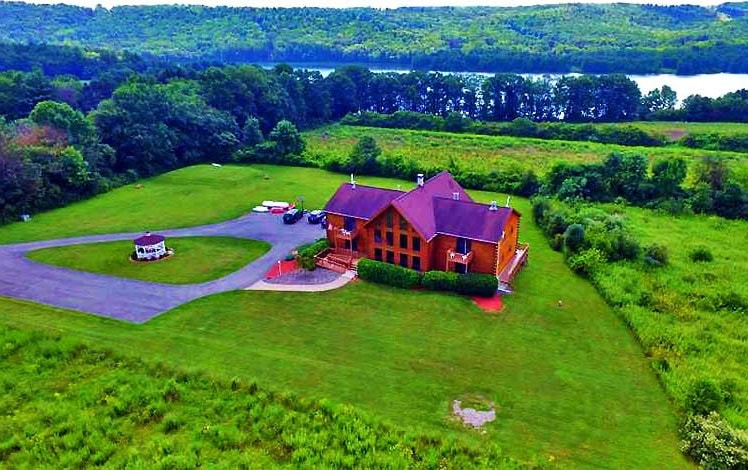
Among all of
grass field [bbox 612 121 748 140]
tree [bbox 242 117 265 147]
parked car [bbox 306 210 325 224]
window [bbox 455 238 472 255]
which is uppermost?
tree [bbox 242 117 265 147]

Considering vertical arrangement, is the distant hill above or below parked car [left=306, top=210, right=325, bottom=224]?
above

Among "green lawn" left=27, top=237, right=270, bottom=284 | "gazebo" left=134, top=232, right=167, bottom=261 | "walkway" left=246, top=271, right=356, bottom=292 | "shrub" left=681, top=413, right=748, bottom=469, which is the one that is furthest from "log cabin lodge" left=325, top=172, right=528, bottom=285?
"shrub" left=681, top=413, right=748, bottom=469

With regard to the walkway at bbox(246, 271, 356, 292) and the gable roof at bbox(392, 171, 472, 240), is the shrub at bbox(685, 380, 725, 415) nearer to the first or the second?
the gable roof at bbox(392, 171, 472, 240)

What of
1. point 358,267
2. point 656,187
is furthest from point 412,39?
point 358,267

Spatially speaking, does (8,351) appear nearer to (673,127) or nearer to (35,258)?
(35,258)

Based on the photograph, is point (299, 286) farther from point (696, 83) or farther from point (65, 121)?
point (696, 83)

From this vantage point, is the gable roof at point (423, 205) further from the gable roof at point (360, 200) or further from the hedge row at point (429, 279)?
the hedge row at point (429, 279)

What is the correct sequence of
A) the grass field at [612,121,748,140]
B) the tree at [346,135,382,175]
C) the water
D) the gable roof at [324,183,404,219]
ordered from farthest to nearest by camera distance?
the water < the grass field at [612,121,748,140] < the tree at [346,135,382,175] < the gable roof at [324,183,404,219]

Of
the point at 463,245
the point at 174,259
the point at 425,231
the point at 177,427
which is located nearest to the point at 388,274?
the point at 425,231

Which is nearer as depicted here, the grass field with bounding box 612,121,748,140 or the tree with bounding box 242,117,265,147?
the tree with bounding box 242,117,265,147
